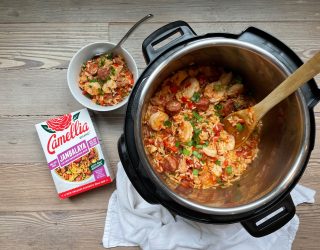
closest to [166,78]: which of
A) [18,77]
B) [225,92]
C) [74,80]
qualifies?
[225,92]

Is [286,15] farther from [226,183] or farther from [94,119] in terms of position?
[94,119]

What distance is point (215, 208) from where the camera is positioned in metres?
0.94

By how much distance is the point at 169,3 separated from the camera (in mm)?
1357

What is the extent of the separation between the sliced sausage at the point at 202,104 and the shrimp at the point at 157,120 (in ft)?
0.35

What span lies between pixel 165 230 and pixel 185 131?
0.37 meters

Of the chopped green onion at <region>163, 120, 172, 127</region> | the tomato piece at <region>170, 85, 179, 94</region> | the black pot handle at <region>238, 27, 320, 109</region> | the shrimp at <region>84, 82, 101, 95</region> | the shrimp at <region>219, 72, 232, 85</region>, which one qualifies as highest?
the black pot handle at <region>238, 27, 320, 109</region>

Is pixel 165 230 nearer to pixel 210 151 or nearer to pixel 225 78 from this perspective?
pixel 210 151

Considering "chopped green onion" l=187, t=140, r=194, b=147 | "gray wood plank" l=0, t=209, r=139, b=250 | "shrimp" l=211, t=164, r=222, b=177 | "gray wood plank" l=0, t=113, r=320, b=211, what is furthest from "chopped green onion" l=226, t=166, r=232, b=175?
"gray wood plank" l=0, t=209, r=139, b=250

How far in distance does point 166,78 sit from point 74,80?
0.33 m

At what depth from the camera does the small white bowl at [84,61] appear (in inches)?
48.8

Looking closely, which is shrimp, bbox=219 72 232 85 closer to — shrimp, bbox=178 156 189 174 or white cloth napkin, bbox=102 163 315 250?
shrimp, bbox=178 156 189 174

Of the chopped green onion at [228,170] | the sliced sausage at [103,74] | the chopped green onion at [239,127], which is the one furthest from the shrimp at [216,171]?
the sliced sausage at [103,74]

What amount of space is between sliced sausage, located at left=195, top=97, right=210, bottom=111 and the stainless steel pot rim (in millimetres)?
213

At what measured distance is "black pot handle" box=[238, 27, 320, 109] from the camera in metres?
0.97
